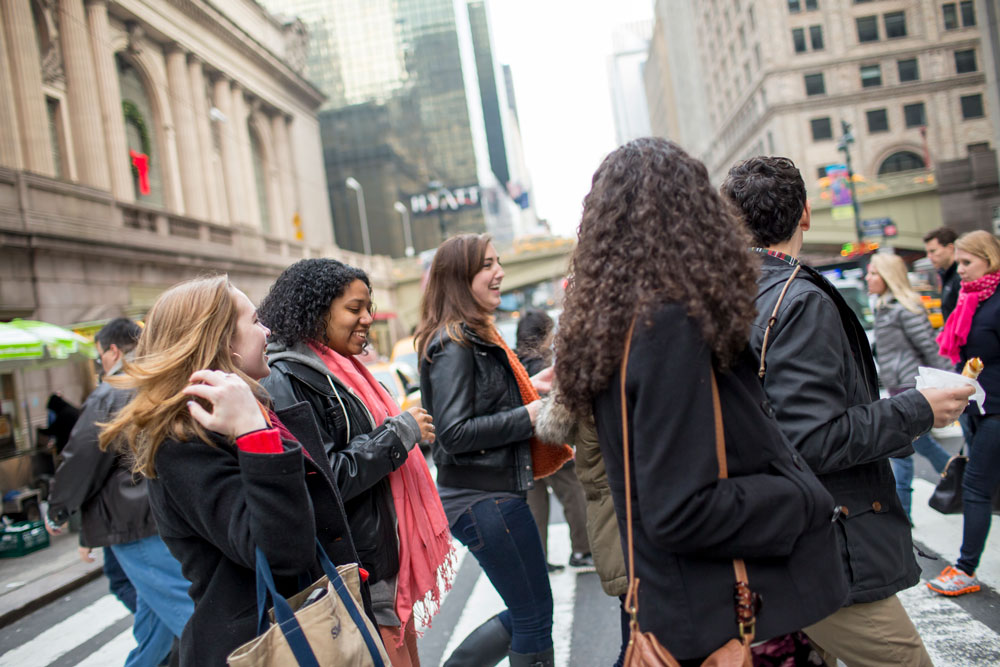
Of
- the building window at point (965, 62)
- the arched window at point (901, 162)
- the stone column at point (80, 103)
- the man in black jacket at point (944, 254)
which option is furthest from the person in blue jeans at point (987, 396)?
the building window at point (965, 62)

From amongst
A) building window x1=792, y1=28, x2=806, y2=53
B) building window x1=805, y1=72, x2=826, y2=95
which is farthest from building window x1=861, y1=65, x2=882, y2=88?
building window x1=792, y1=28, x2=806, y2=53

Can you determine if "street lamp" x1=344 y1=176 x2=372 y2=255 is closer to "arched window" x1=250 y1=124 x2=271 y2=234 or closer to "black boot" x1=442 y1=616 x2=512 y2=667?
"arched window" x1=250 y1=124 x2=271 y2=234

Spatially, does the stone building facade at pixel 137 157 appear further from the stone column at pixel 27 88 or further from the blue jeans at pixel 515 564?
the blue jeans at pixel 515 564

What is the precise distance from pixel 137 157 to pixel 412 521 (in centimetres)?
2498

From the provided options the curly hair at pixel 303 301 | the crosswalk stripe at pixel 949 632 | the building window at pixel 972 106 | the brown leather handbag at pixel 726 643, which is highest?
the building window at pixel 972 106

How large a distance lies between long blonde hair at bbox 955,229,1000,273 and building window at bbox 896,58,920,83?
61.3 m

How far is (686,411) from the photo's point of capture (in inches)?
61.5

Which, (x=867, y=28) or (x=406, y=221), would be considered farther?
(x=406, y=221)

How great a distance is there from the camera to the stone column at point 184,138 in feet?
93.2

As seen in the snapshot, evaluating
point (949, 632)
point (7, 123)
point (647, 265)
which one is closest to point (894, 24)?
point (7, 123)

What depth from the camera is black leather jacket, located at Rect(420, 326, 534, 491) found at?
10.1 ft

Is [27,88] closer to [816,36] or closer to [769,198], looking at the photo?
[769,198]

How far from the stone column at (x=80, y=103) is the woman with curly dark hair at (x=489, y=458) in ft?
71.2

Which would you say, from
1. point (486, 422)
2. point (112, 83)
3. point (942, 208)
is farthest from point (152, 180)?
point (942, 208)
